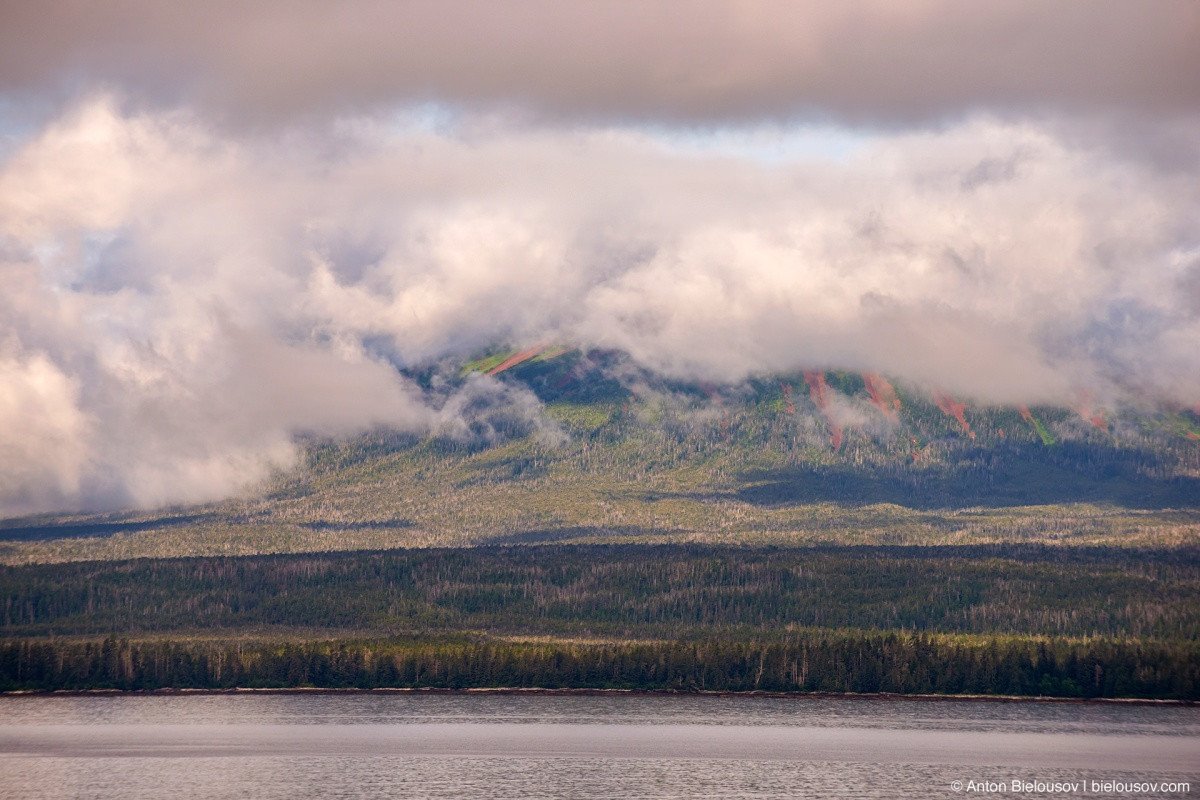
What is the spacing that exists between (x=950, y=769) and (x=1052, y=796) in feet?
58.8

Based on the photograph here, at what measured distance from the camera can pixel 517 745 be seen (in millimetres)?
190750

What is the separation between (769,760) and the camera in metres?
179

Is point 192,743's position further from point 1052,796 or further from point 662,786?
point 1052,796

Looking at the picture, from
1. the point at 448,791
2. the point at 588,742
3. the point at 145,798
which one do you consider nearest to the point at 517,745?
the point at 588,742

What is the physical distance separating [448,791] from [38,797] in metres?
42.3

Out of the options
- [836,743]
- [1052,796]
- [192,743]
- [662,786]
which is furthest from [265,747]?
[1052,796]

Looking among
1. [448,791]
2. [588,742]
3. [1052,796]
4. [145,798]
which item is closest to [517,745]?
[588,742]

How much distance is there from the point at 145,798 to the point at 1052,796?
95059 mm

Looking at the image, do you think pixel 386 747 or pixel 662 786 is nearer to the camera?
pixel 662 786

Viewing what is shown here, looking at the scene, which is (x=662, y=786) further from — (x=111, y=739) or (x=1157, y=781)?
(x=111, y=739)

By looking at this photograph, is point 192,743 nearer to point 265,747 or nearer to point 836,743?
→ point 265,747

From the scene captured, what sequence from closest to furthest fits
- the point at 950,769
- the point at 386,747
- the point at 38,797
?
the point at 38,797, the point at 950,769, the point at 386,747

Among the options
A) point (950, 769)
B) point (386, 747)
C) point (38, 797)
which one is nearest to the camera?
point (38, 797)

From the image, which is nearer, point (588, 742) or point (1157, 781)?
point (1157, 781)
